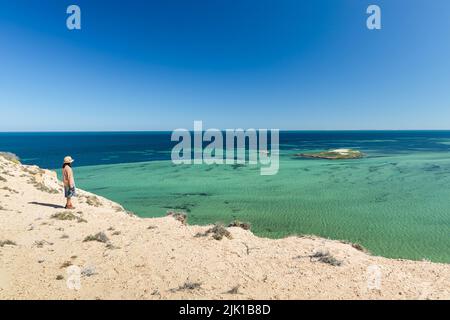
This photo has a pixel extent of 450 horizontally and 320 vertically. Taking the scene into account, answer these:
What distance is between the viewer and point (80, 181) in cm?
4566

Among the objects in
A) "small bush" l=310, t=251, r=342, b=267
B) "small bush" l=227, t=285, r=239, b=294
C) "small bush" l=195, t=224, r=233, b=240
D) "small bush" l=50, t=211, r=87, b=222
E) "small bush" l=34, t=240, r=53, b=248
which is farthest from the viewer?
"small bush" l=50, t=211, r=87, b=222

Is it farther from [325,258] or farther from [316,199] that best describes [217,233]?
[316,199]

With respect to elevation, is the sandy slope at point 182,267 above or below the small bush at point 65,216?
below

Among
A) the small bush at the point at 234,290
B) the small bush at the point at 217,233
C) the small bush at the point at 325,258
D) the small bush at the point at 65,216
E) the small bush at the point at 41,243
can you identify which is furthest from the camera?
the small bush at the point at 65,216

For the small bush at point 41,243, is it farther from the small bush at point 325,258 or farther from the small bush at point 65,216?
the small bush at point 325,258

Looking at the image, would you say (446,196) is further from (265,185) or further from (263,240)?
(263,240)

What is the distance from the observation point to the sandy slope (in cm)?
841

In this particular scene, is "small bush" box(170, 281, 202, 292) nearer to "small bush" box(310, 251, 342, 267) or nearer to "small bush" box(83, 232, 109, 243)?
"small bush" box(310, 251, 342, 267)

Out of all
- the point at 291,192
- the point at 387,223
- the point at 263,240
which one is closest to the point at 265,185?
the point at 291,192

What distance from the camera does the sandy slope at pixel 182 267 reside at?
27.6 ft

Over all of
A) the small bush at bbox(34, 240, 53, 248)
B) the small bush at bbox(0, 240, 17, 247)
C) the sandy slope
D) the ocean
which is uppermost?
the small bush at bbox(0, 240, 17, 247)

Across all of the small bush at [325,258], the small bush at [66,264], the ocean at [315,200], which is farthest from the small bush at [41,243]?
the ocean at [315,200]

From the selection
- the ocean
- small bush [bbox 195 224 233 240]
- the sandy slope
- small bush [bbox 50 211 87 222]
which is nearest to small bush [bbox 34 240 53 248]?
the sandy slope
